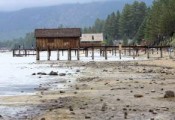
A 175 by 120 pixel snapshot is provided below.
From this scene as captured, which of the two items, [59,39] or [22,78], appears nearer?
[22,78]

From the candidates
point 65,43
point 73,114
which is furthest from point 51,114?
point 65,43

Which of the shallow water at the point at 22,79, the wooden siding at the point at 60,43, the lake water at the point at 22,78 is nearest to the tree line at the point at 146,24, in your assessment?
the wooden siding at the point at 60,43

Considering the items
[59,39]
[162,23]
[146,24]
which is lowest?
[59,39]

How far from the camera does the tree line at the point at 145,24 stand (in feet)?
358

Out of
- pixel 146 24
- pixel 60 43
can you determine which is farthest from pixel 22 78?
pixel 146 24

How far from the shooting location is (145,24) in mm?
154375

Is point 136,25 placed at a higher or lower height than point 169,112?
higher

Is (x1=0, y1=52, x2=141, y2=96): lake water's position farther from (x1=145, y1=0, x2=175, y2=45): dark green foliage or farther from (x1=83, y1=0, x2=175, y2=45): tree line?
(x1=83, y1=0, x2=175, y2=45): tree line

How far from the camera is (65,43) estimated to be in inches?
3661

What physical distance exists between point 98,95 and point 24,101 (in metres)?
3.60

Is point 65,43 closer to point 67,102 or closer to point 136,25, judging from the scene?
point 67,102

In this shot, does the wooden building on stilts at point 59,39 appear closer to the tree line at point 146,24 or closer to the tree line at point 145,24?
the tree line at point 146,24

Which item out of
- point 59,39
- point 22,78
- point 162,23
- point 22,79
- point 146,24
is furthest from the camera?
point 146,24

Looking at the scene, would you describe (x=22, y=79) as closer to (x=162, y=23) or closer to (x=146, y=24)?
(x=162, y=23)
